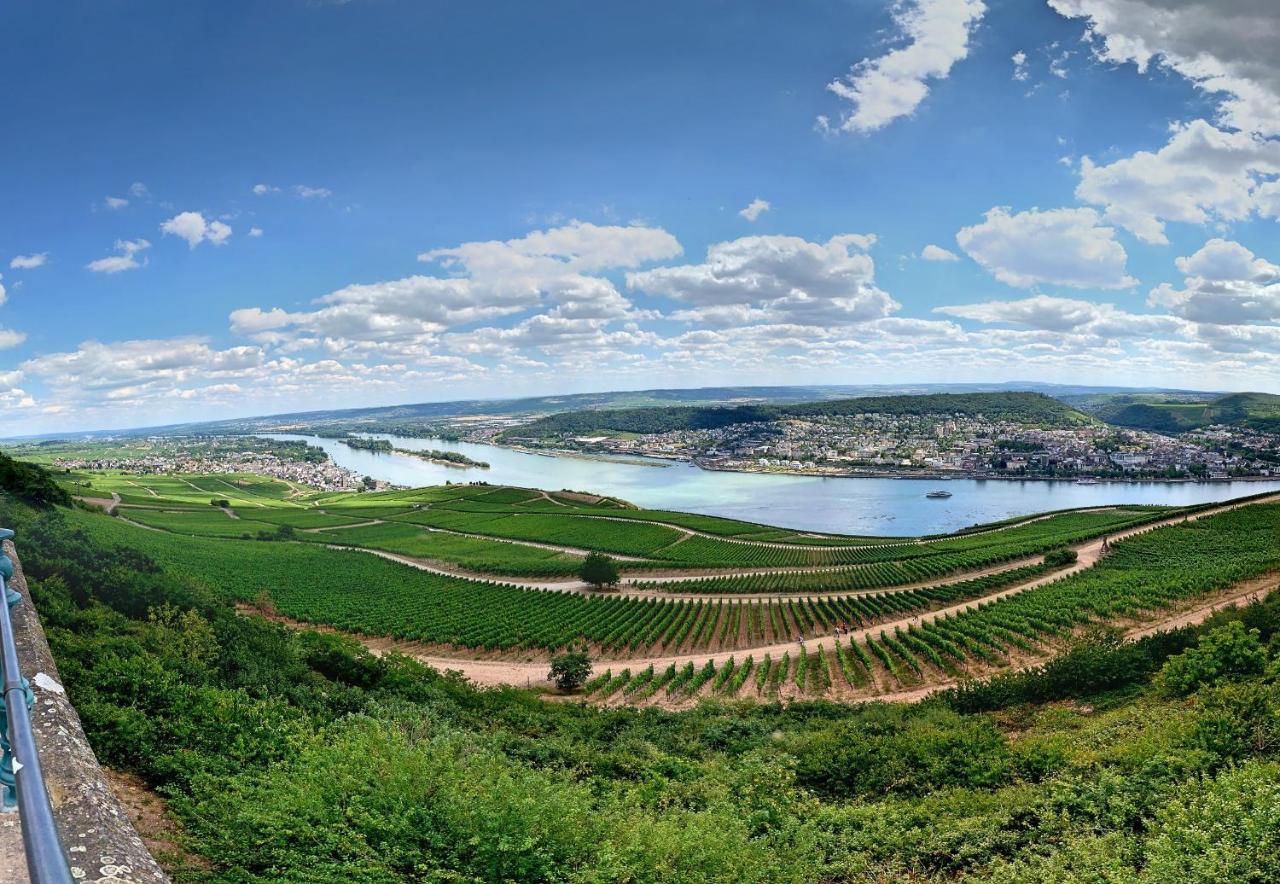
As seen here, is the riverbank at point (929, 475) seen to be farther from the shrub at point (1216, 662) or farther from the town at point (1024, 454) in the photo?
the shrub at point (1216, 662)

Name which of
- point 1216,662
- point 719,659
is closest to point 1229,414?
point 719,659

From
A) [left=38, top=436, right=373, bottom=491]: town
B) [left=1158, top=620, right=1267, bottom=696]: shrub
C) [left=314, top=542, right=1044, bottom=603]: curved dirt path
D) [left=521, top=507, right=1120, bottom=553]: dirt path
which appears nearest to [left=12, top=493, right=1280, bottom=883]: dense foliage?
[left=1158, top=620, right=1267, bottom=696]: shrub

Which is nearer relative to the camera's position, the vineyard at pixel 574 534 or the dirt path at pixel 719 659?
the dirt path at pixel 719 659

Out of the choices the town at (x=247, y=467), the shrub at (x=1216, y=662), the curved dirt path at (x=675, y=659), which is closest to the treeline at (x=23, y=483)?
the curved dirt path at (x=675, y=659)

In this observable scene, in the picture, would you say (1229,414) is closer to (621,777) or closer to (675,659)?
(675,659)

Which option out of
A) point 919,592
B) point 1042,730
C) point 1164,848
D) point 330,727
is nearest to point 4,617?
point 330,727

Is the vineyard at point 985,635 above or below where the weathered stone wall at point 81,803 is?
below
